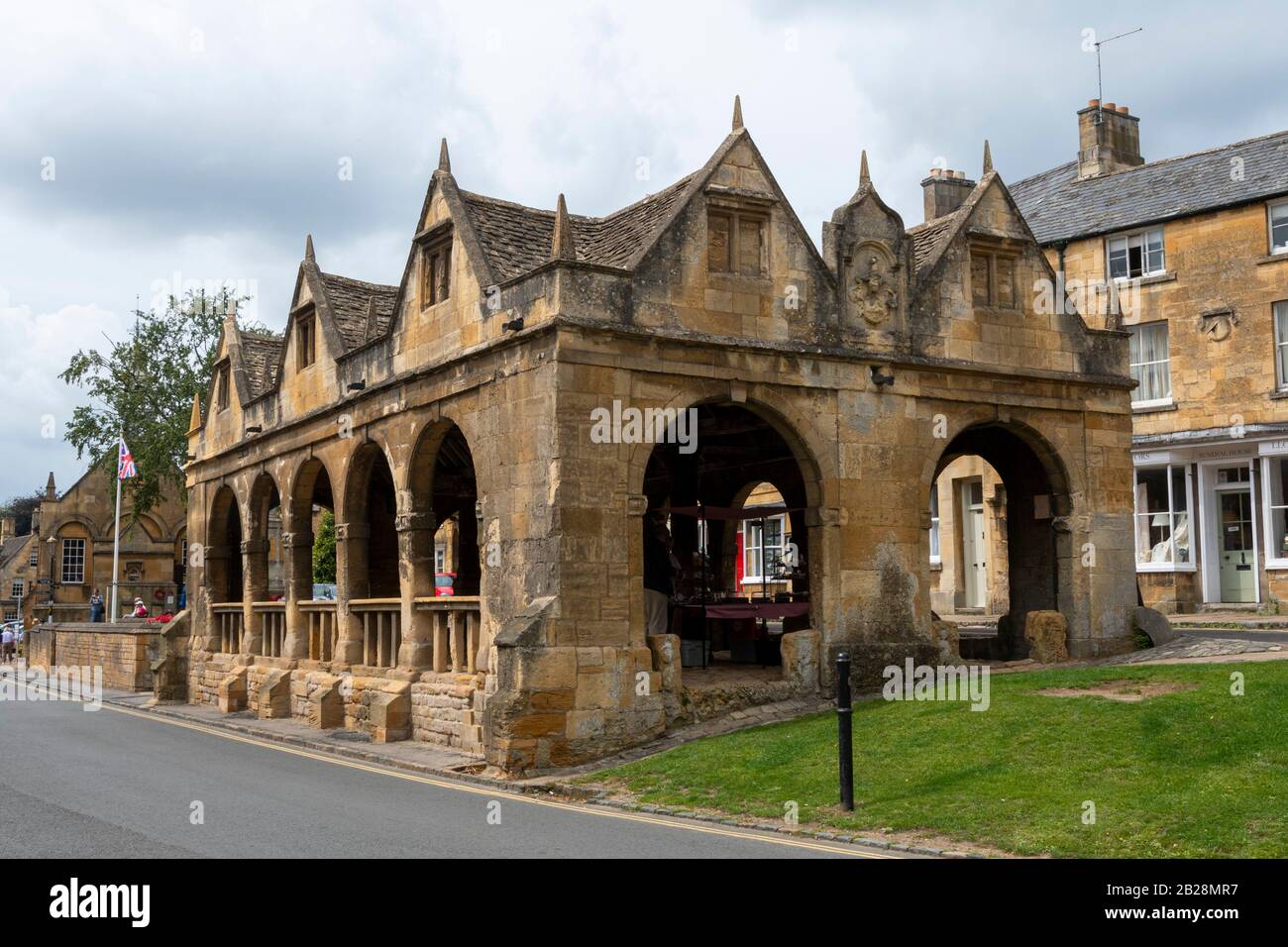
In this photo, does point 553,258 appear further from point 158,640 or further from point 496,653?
point 158,640

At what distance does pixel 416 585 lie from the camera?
18.5 m

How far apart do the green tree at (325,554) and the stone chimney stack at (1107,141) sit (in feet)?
104

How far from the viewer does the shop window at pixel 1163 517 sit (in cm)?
3048

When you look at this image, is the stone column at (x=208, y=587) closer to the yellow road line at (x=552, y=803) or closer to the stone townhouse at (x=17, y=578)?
the yellow road line at (x=552, y=803)

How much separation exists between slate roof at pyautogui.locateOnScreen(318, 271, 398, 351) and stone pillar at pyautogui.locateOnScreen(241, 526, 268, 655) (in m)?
5.15

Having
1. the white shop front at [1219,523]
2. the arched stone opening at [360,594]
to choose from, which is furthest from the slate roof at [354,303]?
the white shop front at [1219,523]

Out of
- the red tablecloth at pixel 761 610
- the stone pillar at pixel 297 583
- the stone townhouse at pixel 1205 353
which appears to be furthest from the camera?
the stone townhouse at pixel 1205 353

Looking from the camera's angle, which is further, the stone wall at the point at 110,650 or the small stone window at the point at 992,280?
the stone wall at the point at 110,650

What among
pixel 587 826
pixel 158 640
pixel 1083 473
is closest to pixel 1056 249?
pixel 1083 473

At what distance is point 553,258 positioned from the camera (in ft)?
49.8

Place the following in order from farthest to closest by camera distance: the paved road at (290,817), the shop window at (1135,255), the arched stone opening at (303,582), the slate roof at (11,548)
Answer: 1. the slate roof at (11,548)
2. the shop window at (1135,255)
3. the arched stone opening at (303,582)
4. the paved road at (290,817)

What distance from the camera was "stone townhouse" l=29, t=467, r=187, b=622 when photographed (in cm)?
5784

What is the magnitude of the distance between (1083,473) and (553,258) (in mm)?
8807

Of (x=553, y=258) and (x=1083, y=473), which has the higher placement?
(x=553, y=258)
